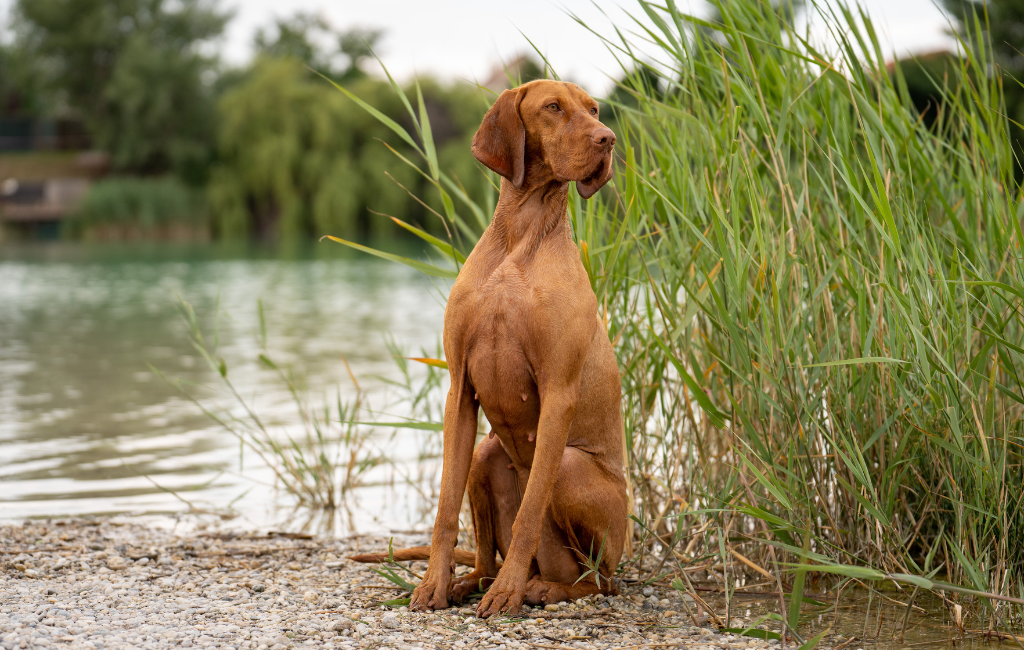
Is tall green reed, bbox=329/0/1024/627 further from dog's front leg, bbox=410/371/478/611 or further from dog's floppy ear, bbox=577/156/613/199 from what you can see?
dog's front leg, bbox=410/371/478/611

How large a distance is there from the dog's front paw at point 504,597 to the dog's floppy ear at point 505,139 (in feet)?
3.84

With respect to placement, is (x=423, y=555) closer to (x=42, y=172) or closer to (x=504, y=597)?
(x=504, y=597)

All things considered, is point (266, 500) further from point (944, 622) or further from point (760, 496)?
point (944, 622)

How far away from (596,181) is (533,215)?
216 mm

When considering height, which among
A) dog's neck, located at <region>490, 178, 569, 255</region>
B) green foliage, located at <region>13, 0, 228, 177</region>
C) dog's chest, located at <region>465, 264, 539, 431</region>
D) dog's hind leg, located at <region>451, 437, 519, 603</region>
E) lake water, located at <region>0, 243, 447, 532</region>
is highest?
green foliage, located at <region>13, 0, 228, 177</region>

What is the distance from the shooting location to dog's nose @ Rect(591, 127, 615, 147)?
96.6 inches

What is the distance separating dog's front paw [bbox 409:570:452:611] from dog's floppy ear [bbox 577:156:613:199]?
1.24 meters

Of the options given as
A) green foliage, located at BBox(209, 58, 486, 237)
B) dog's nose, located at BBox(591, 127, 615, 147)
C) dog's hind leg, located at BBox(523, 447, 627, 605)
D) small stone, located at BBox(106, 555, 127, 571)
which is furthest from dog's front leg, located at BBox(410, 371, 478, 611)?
green foliage, located at BBox(209, 58, 486, 237)

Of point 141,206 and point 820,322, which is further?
point 141,206

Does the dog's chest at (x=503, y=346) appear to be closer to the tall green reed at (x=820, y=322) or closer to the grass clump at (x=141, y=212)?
the tall green reed at (x=820, y=322)

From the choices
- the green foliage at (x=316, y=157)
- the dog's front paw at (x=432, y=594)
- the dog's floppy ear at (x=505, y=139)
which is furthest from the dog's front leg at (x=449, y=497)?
the green foliage at (x=316, y=157)

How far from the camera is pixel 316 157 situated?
29625mm

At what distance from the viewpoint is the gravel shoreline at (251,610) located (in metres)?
2.40

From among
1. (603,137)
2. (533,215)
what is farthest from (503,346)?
(603,137)
